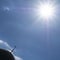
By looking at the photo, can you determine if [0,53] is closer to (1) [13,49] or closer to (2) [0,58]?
(2) [0,58]

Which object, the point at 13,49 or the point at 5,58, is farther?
the point at 13,49

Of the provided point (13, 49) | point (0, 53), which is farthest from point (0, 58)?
point (13, 49)

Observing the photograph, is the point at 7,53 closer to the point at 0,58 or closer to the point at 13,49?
the point at 0,58

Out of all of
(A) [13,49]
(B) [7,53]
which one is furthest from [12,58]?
(A) [13,49]

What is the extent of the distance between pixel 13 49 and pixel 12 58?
19.2ft

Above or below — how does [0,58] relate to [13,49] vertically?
below

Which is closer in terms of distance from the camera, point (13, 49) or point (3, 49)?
point (3, 49)

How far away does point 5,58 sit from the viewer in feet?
154

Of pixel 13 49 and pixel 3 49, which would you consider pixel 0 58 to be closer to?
pixel 3 49

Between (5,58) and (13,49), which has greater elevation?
(13,49)

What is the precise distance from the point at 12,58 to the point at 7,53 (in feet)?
6.93

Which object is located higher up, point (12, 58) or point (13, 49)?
point (13, 49)

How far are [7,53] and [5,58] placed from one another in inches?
64.4

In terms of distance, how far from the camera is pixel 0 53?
47.0 m
